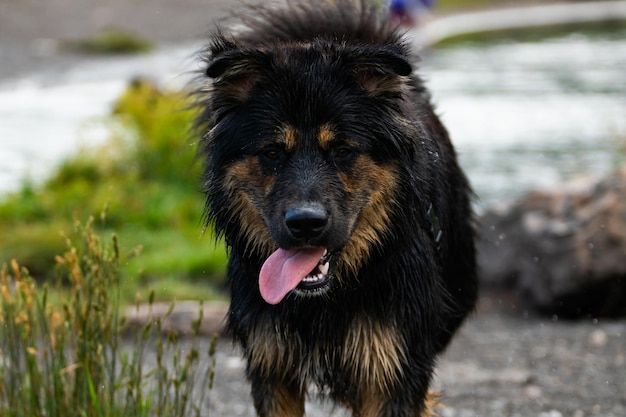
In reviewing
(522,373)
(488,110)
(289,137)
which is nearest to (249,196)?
(289,137)

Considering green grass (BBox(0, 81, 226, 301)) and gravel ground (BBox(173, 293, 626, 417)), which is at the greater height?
green grass (BBox(0, 81, 226, 301))

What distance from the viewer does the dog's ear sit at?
3910 millimetres

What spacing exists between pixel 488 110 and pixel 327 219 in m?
13.0

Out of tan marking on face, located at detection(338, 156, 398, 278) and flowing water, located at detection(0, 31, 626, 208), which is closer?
tan marking on face, located at detection(338, 156, 398, 278)

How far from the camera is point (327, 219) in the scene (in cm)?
375

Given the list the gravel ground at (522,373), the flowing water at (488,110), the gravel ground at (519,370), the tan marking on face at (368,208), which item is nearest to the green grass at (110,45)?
the flowing water at (488,110)

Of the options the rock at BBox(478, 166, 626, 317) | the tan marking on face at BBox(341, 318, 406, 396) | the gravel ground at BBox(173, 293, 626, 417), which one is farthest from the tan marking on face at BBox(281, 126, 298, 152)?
the rock at BBox(478, 166, 626, 317)

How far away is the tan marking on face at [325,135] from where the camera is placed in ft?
12.8

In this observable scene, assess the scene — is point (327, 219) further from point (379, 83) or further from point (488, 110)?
point (488, 110)

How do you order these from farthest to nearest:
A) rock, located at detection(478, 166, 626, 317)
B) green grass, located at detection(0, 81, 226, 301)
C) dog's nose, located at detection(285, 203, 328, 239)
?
green grass, located at detection(0, 81, 226, 301) → rock, located at detection(478, 166, 626, 317) → dog's nose, located at detection(285, 203, 328, 239)

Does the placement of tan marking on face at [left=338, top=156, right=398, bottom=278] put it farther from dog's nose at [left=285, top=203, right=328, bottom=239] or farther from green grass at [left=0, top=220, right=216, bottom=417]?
green grass at [left=0, top=220, right=216, bottom=417]

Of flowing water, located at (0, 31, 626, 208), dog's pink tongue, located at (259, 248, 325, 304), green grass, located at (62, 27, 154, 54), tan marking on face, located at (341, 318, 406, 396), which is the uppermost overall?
dog's pink tongue, located at (259, 248, 325, 304)

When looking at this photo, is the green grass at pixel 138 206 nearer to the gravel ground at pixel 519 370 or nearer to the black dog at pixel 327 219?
the gravel ground at pixel 519 370

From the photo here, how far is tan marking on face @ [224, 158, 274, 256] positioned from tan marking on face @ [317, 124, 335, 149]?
22cm
